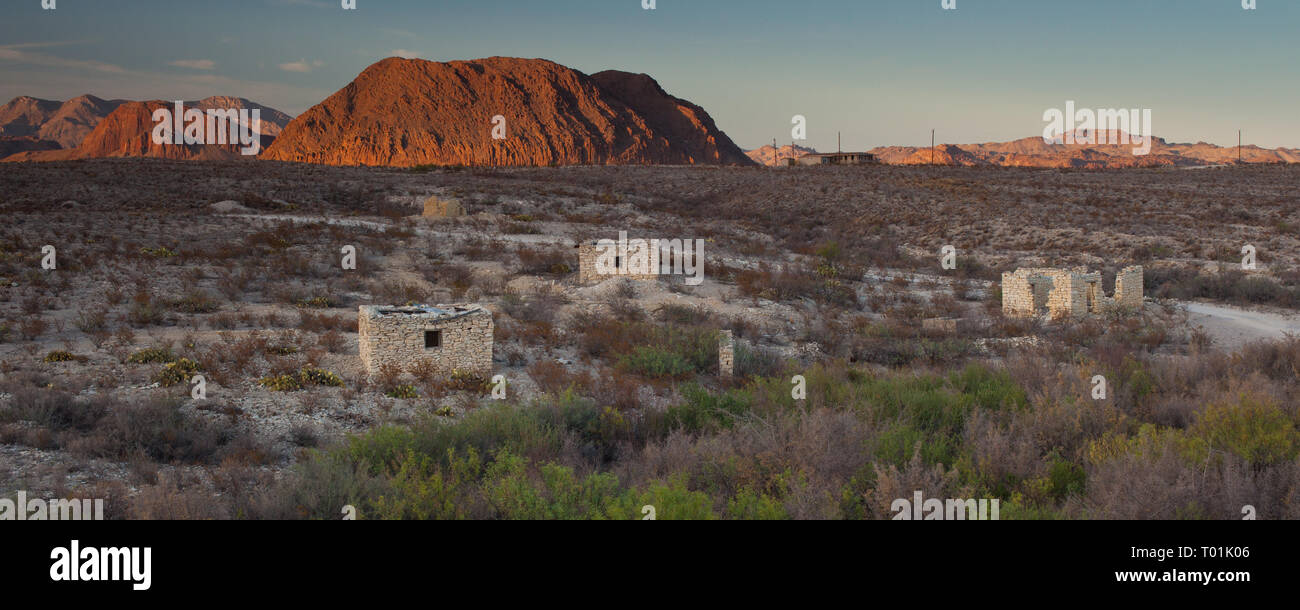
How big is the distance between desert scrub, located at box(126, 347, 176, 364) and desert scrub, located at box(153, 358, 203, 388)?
39 cm

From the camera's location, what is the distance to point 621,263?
62.5 ft

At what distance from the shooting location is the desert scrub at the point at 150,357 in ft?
33.9

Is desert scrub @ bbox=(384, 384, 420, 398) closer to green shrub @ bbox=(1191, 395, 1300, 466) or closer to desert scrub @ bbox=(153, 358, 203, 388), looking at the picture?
desert scrub @ bbox=(153, 358, 203, 388)

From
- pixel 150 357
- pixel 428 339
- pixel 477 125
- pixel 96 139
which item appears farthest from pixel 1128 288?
pixel 96 139

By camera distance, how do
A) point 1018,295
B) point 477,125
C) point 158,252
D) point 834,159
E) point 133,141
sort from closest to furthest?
point 1018,295 < point 158,252 < point 834,159 < point 477,125 < point 133,141

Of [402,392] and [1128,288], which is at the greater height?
[1128,288]

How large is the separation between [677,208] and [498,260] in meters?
21.4

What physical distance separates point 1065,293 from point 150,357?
17.8 metres

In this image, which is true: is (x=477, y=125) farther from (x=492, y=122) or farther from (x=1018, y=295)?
(x=1018, y=295)

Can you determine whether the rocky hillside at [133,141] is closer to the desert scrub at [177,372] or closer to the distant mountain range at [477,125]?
the distant mountain range at [477,125]

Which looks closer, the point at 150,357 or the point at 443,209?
the point at 150,357
